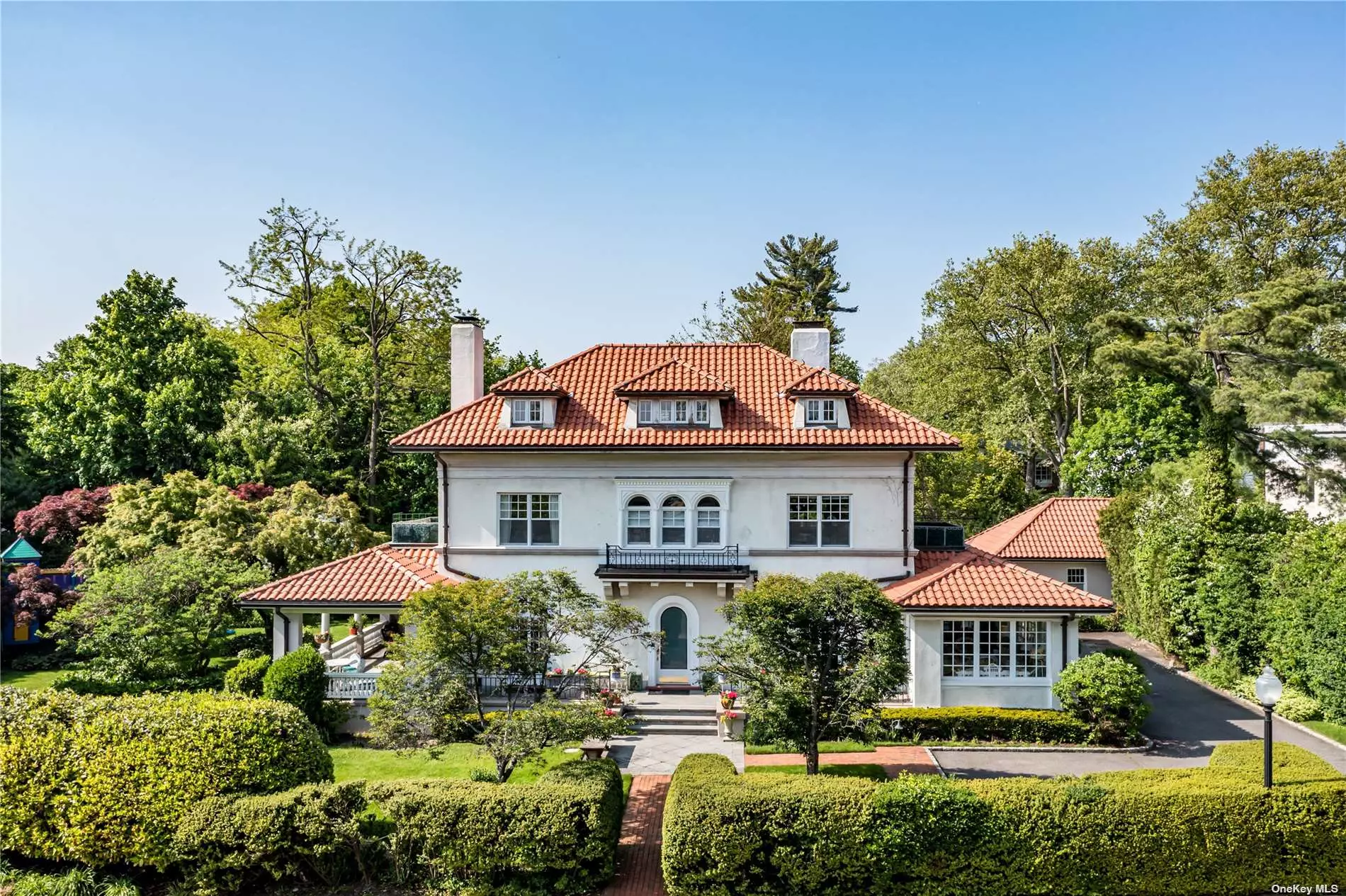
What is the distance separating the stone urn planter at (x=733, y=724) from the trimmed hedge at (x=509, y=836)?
7.04 meters

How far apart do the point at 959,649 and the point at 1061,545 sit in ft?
49.9

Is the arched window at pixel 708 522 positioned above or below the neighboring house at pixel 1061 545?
above

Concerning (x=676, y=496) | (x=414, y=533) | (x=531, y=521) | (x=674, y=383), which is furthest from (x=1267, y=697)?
(x=414, y=533)

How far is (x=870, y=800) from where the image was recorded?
12320mm

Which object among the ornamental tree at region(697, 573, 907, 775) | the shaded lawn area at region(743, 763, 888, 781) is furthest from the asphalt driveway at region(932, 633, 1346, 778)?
the ornamental tree at region(697, 573, 907, 775)

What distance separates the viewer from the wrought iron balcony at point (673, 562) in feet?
73.4

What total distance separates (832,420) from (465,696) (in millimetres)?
13168

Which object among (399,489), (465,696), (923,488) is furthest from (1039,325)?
(465,696)

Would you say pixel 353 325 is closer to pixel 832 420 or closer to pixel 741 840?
pixel 832 420

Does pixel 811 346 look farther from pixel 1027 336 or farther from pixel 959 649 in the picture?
pixel 1027 336

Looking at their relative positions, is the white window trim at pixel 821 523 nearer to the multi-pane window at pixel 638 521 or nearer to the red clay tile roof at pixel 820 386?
the red clay tile roof at pixel 820 386

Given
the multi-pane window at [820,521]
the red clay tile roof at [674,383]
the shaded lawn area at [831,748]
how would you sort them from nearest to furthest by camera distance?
the shaded lawn area at [831,748]
the red clay tile roof at [674,383]
the multi-pane window at [820,521]

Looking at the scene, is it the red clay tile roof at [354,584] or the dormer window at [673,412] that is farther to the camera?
the dormer window at [673,412]

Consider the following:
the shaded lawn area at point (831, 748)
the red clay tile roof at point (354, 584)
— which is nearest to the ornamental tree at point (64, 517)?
the red clay tile roof at point (354, 584)
